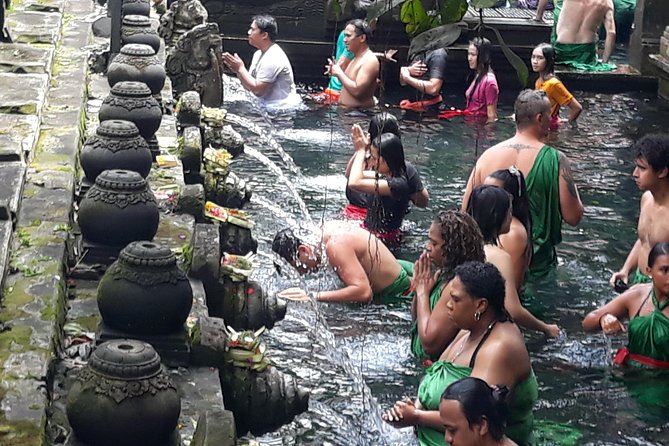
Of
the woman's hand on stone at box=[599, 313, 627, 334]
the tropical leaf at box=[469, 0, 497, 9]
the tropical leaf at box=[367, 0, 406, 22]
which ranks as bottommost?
the woman's hand on stone at box=[599, 313, 627, 334]

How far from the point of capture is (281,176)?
10758mm

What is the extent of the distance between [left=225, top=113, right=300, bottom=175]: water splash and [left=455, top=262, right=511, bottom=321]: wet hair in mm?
5695

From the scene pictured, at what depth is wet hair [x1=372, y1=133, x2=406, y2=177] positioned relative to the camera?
320 inches

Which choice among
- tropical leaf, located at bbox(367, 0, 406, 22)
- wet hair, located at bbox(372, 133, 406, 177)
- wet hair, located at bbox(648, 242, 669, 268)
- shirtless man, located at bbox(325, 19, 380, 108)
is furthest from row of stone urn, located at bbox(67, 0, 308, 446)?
shirtless man, located at bbox(325, 19, 380, 108)

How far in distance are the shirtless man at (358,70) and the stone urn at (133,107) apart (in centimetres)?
534

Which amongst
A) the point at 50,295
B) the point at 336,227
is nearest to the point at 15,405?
the point at 50,295

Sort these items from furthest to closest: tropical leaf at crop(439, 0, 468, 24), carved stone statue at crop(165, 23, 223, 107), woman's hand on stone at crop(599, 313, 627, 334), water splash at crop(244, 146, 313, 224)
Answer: carved stone statue at crop(165, 23, 223, 107), water splash at crop(244, 146, 313, 224), woman's hand on stone at crop(599, 313, 627, 334), tropical leaf at crop(439, 0, 468, 24)

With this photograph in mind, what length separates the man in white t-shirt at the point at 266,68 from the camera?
12953 mm

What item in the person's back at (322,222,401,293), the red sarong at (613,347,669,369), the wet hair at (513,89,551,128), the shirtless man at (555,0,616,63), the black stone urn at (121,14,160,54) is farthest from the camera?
the shirtless man at (555,0,616,63)

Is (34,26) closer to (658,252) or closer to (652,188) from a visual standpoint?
(652,188)

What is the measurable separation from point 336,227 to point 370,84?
5407 mm

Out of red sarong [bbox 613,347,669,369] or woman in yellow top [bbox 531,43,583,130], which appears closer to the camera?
red sarong [bbox 613,347,669,369]

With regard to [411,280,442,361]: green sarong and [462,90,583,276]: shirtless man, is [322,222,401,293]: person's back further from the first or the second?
[411,280,442,361]: green sarong

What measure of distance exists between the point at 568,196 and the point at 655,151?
3.32 feet
